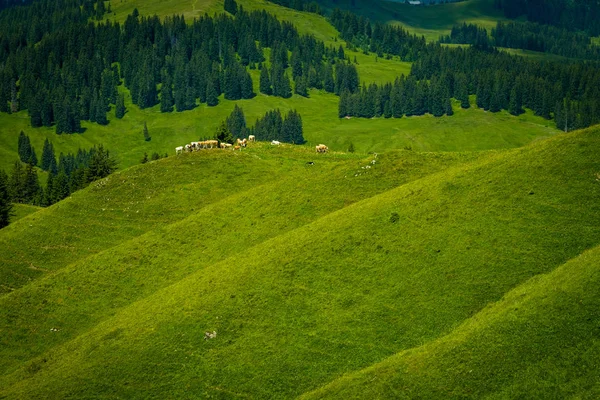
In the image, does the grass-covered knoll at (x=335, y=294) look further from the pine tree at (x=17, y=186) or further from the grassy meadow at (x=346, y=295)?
the pine tree at (x=17, y=186)

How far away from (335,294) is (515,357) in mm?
15367

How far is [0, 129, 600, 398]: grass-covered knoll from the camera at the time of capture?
45938 mm

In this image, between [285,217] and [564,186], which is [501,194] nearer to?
[564,186]

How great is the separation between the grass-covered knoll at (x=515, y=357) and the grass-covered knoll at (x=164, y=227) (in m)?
26.9

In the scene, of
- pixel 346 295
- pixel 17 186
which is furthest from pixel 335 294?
pixel 17 186

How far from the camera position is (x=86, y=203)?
8338cm

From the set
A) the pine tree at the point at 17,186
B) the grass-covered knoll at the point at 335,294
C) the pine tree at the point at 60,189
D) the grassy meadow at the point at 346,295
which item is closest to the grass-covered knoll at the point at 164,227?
the grassy meadow at the point at 346,295

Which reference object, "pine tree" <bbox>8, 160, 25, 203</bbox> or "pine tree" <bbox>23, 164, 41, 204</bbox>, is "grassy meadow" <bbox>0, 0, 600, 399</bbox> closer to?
"pine tree" <bbox>8, 160, 25, 203</bbox>

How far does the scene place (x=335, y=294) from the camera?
5069 cm

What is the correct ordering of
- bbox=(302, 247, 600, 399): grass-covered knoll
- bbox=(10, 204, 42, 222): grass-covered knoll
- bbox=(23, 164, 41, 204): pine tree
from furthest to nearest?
A: bbox=(23, 164, 41, 204): pine tree, bbox=(10, 204, 42, 222): grass-covered knoll, bbox=(302, 247, 600, 399): grass-covered knoll

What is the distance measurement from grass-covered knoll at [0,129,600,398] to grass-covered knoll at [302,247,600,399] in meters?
3.38

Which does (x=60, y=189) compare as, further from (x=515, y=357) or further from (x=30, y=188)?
(x=515, y=357)

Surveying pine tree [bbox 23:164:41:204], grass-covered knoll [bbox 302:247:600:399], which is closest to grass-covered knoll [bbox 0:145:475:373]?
grass-covered knoll [bbox 302:247:600:399]

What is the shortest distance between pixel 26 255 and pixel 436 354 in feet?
162
